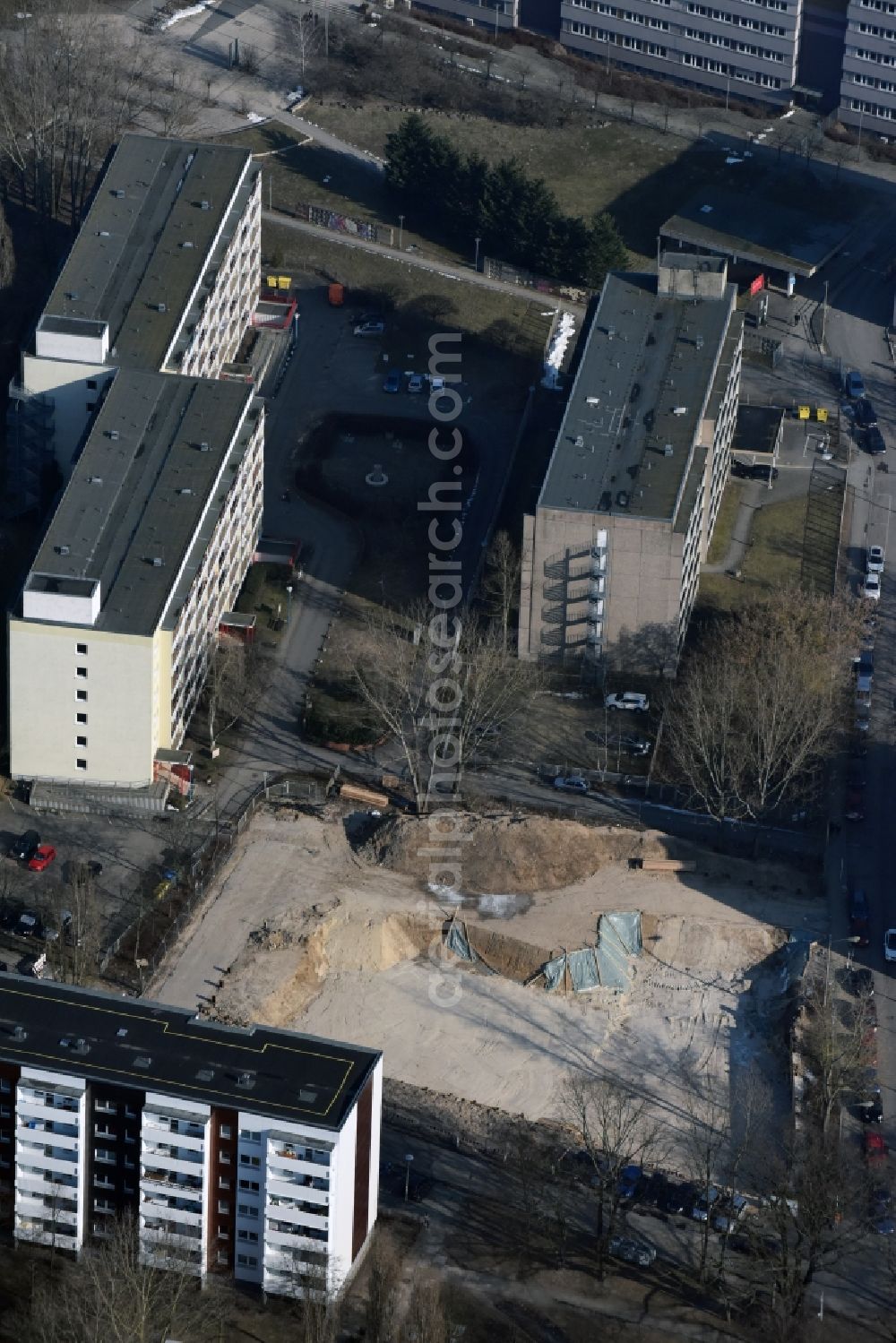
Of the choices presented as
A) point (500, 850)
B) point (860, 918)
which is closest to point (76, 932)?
point (500, 850)

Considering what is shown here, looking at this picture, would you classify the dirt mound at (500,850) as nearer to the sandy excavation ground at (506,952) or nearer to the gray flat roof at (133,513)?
the sandy excavation ground at (506,952)

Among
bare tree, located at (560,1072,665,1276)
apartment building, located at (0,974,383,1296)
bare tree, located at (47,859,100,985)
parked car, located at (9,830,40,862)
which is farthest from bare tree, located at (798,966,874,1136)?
parked car, located at (9,830,40,862)

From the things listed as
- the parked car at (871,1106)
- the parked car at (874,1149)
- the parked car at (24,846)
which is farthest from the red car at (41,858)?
the parked car at (874,1149)

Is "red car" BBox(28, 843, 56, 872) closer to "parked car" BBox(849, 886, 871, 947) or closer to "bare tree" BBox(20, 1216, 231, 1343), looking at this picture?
"bare tree" BBox(20, 1216, 231, 1343)

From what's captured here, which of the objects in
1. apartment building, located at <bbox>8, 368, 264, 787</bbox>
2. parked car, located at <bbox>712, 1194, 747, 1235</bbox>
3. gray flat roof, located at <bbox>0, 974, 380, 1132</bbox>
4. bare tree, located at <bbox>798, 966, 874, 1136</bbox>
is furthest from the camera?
apartment building, located at <bbox>8, 368, 264, 787</bbox>

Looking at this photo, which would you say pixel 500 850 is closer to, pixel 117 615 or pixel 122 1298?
pixel 117 615

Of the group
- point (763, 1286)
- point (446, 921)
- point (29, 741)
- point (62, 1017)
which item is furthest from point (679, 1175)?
point (29, 741)
